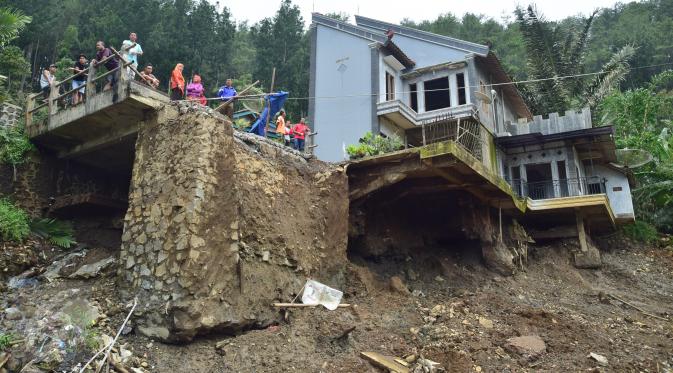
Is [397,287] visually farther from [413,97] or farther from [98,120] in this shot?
[413,97]

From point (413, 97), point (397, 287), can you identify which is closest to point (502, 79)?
point (413, 97)

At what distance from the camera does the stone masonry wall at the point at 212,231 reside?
977 cm

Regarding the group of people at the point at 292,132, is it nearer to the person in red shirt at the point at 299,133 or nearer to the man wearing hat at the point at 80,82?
the person in red shirt at the point at 299,133

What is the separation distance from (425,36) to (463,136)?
6.08 metres

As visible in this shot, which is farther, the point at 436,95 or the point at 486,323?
the point at 436,95

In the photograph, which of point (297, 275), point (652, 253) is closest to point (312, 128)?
point (297, 275)

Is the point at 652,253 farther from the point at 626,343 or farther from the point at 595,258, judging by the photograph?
the point at 626,343

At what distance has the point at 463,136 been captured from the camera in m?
18.5

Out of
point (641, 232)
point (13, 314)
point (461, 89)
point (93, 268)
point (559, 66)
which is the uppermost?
point (559, 66)

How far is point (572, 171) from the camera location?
20125 mm

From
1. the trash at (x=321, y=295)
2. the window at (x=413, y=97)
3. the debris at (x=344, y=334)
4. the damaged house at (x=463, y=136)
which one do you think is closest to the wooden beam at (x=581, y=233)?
the damaged house at (x=463, y=136)

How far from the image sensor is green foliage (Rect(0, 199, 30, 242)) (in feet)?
39.1

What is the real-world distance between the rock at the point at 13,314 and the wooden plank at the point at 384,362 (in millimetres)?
6234

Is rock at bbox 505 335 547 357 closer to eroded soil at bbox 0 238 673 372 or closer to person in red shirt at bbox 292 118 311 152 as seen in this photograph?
eroded soil at bbox 0 238 673 372
